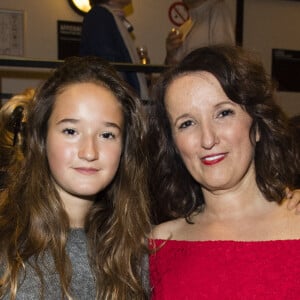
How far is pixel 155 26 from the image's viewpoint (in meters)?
5.65

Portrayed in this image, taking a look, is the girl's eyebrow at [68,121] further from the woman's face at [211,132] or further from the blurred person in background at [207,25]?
the blurred person in background at [207,25]

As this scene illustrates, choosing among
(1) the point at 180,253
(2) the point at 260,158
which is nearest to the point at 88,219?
(1) the point at 180,253

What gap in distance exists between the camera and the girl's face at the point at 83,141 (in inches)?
65.6

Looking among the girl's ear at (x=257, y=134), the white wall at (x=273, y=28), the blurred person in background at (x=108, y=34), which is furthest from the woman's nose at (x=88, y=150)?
the white wall at (x=273, y=28)

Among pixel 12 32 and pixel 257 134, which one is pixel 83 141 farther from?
pixel 12 32

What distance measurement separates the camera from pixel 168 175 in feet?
6.89

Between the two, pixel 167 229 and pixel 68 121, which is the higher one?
pixel 68 121

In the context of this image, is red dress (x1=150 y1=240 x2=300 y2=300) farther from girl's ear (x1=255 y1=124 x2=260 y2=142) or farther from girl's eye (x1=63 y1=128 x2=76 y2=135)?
→ girl's eye (x1=63 y1=128 x2=76 y2=135)

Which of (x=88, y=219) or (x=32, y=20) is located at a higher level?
(x=32, y=20)

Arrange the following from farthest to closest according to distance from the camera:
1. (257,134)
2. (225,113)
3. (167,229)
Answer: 1. (167,229)
2. (257,134)
3. (225,113)

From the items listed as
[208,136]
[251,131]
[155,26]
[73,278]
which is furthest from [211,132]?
[155,26]

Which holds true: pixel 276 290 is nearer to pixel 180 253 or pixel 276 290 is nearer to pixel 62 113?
pixel 180 253

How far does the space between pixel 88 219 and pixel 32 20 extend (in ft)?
12.5

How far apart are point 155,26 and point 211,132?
162 inches
